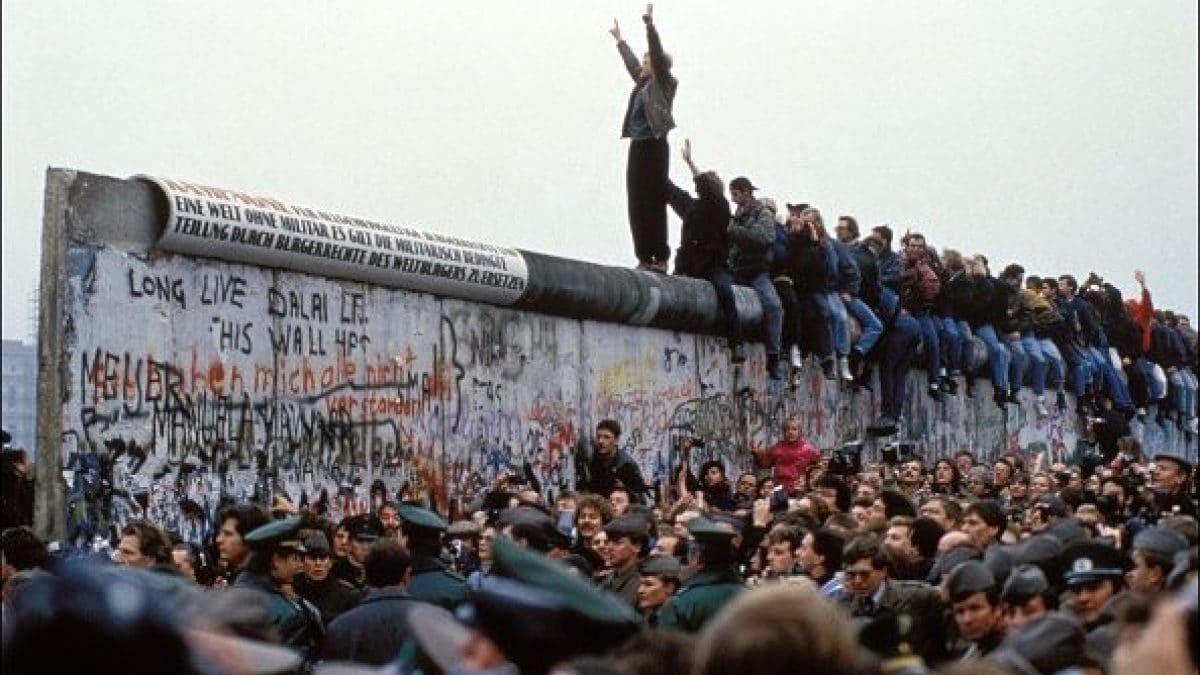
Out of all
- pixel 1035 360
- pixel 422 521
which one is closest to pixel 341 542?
pixel 422 521

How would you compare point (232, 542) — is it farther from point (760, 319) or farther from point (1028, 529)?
point (760, 319)

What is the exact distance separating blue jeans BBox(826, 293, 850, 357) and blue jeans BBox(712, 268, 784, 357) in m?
0.66

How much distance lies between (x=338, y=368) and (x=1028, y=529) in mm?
6141

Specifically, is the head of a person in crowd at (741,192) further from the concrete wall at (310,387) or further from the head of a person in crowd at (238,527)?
the head of a person in crowd at (238,527)

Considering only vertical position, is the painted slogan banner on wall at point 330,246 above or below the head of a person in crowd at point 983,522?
above

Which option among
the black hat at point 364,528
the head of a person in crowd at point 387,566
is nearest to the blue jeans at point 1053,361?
the black hat at point 364,528

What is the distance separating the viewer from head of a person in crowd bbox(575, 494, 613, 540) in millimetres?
14648

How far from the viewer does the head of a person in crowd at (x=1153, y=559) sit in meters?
10.5

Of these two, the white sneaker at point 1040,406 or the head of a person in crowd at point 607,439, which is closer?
the head of a person in crowd at point 607,439

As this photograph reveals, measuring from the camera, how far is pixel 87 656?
4.25 m

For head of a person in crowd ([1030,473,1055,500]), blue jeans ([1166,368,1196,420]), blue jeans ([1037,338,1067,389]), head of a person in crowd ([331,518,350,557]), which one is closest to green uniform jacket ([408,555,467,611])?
head of a person in crowd ([331,518,350,557])

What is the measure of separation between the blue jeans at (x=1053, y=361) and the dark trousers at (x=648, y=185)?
36.2 feet

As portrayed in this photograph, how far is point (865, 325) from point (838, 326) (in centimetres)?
97

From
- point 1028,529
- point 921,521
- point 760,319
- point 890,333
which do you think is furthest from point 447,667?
point 890,333
